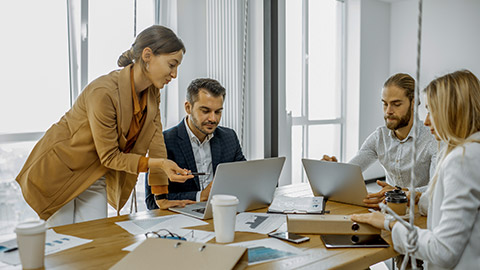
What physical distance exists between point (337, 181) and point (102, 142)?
1.01m

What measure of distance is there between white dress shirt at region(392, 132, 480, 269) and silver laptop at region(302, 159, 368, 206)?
544 millimetres

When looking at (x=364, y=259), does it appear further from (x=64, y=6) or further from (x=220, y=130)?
(x=64, y=6)

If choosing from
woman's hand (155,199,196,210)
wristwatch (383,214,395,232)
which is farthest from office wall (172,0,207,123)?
wristwatch (383,214,395,232)

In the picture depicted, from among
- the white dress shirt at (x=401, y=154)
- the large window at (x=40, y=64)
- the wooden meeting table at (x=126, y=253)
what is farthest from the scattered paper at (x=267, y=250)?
the large window at (x=40, y=64)

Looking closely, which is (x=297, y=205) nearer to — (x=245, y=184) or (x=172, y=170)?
(x=245, y=184)

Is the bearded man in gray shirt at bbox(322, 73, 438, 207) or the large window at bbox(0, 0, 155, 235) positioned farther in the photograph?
the large window at bbox(0, 0, 155, 235)

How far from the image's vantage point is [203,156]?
2248mm

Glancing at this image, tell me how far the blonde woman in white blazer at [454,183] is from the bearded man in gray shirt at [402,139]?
3.01 ft

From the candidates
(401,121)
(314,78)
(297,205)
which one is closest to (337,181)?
(297,205)

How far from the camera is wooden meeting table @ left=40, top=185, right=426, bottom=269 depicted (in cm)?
108

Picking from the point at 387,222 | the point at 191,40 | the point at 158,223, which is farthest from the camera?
the point at 191,40

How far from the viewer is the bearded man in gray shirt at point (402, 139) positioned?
6.95 feet

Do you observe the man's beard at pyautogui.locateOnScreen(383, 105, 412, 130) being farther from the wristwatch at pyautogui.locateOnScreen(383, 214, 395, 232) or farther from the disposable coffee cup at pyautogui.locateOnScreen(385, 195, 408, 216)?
the wristwatch at pyautogui.locateOnScreen(383, 214, 395, 232)

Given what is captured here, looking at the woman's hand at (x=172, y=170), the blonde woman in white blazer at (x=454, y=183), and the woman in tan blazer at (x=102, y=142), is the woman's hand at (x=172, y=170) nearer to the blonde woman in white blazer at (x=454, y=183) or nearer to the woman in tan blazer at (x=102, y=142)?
the woman in tan blazer at (x=102, y=142)
